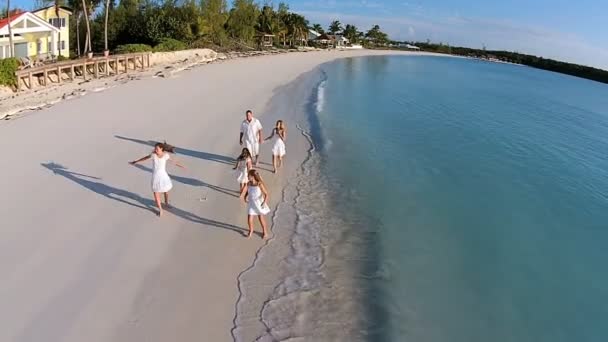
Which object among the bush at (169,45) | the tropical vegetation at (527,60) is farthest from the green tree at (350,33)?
the bush at (169,45)

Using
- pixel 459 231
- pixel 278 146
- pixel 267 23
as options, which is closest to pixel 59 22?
pixel 278 146

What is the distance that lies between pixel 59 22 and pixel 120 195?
1542 inches

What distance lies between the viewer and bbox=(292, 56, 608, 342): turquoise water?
8.38 m

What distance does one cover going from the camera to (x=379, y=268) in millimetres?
9570

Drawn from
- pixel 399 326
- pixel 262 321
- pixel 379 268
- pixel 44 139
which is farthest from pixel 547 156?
pixel 44 139

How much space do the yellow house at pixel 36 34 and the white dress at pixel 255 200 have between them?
3013 centimetres

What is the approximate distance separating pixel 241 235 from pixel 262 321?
2829mm

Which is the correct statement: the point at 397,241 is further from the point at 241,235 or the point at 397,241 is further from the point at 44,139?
the point at 44,139

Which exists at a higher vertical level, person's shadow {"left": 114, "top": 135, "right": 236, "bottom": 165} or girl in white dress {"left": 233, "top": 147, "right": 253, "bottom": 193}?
girl in white dress {"left": 233, "top": 147, "right": 253, "bottom": 193}

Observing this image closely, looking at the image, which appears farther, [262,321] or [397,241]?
[397,241]

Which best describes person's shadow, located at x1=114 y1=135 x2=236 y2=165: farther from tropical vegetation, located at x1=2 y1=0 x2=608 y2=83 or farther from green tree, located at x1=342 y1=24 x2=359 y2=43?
green tree, located at x1=342 y1=24 x2=359 y2=43

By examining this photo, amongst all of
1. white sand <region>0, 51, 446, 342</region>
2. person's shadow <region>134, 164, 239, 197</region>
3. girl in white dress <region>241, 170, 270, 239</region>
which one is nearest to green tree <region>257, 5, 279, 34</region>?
white sand <region>0, 51, 446, 342</region>

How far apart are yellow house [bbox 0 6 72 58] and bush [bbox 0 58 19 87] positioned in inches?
413

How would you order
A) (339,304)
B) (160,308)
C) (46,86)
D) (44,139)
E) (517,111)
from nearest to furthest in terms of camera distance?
(160,308)
(339,304)
(44,139)
(46,86)
(517,111)
